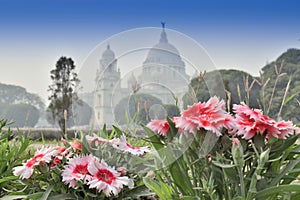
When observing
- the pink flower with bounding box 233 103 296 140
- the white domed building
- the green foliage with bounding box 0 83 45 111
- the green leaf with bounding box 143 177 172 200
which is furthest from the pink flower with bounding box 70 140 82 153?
the green foliage with bounding box 0 83 45 111

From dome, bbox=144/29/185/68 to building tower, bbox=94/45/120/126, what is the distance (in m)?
0.20

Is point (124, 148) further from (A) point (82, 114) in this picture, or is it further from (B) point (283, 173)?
(B) point (283, 173)

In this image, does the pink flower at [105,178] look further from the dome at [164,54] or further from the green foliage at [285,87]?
the green foliage at [285,87]

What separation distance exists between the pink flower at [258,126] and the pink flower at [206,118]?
0.21 feet

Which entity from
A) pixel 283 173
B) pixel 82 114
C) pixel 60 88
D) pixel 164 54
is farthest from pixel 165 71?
pixel 60 88

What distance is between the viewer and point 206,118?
153 cm

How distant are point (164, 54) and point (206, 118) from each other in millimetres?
603

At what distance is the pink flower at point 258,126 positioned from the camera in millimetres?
1486

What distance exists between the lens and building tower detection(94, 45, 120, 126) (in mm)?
2098

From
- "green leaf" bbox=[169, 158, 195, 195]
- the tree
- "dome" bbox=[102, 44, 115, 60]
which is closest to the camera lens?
"green leaf" bbox=[169, 158, 195, 195]

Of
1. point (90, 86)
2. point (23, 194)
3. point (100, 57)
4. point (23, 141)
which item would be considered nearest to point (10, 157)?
point (23, 141)

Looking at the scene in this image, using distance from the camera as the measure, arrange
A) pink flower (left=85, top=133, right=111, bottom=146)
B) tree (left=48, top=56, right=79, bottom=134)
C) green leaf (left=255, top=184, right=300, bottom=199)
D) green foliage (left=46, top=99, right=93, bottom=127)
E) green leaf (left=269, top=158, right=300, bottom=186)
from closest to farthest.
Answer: green leaf (left=255, top=184, right=300, bottom=199) → green leaf (left=269, top=158, right=300, bottom=186) → pink flower (left=85, top=133, right=111, bottom=146) → green foliage (left=46, top=99, right=93, bottom=127) → tree (left=48, top=56, right=79, bottom=134)

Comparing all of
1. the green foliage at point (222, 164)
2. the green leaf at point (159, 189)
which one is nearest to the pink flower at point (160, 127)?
the green foliage at point (222, 164)

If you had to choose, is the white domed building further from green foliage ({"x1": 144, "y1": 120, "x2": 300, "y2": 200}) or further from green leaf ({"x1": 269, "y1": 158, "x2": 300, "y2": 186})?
green leaf ({"x1": 269, "y1": 158, "x2": 300, "y2": 186})
